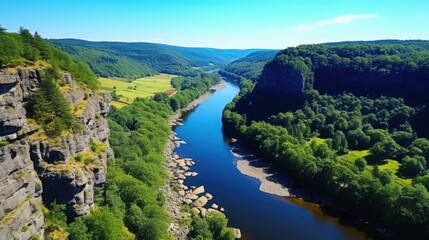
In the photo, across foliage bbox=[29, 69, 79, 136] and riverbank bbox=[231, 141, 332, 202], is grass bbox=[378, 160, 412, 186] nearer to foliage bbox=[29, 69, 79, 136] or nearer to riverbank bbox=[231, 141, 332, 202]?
riverbank bbox=[231, 141, 332, 202]

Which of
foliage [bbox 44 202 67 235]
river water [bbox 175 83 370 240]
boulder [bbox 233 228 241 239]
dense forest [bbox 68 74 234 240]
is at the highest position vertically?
foliage [bbox 44 202 67 235]

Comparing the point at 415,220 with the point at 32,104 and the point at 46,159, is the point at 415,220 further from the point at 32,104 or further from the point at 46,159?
the point at 32,104

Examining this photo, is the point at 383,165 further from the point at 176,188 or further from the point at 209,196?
the point at 176,188

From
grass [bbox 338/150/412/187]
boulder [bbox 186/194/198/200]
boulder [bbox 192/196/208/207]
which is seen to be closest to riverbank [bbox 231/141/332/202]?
boulder [bbox 192/196/208/207]

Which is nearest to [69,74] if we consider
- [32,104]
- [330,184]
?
[32,104]

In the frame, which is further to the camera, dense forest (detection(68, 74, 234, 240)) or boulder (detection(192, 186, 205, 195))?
boulder (detection(192, 186, 205, 195))

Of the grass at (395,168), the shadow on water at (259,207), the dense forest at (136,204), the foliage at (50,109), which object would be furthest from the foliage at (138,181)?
the grass at (395,168)

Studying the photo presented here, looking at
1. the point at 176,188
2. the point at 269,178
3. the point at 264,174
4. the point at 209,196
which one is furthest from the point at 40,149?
the point at 264,174
